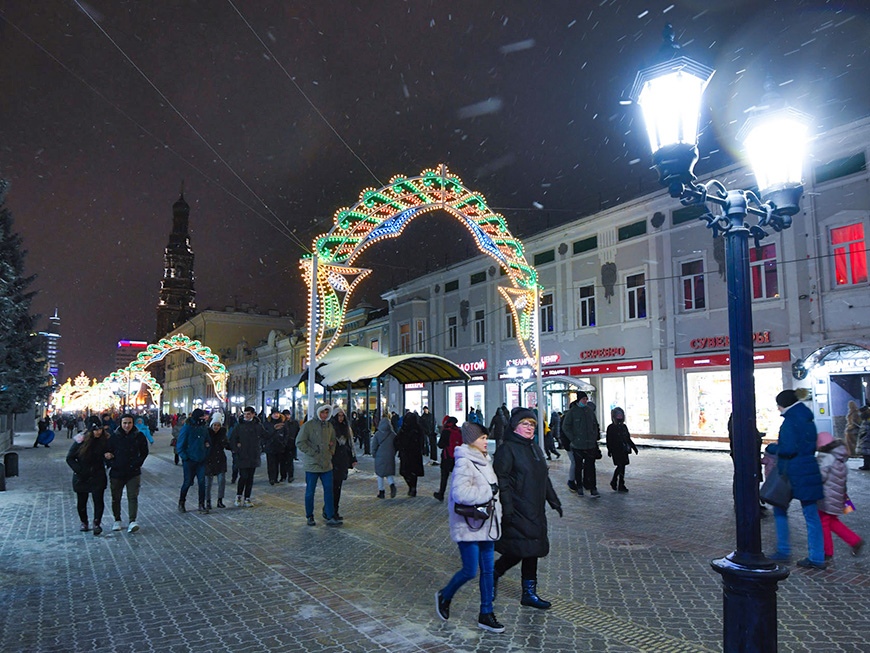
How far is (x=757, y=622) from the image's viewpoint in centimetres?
397

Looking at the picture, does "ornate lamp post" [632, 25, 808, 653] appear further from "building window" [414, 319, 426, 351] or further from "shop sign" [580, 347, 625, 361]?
"building window" [414, 319, 426, 351]

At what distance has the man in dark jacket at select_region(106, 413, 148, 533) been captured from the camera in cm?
976

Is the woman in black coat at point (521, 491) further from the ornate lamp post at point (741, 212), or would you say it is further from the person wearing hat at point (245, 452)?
the person wearing hat at point (245, 452)

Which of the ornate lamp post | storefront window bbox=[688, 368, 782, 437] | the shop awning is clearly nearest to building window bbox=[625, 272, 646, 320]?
storefront window bbox=[688, 368, 782, 437]

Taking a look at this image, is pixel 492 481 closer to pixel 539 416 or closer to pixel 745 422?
pixel 745 422

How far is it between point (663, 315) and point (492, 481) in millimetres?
24177

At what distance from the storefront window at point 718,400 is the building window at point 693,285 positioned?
8.94ft

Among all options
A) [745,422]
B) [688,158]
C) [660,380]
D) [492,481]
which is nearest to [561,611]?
[492,481]

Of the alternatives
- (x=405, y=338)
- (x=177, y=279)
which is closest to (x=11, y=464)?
(x=405, y=338)

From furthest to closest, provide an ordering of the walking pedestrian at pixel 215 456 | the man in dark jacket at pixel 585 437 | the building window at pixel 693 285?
the building window at pixel 693 285, the man in dark jacket at pixel 585 437, the walking pedestrian at pixel 215 456

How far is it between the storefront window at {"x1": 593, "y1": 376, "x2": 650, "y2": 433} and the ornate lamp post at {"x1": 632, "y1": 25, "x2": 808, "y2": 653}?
23805 mm

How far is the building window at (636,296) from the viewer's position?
29062 millimetres

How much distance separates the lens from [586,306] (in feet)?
105

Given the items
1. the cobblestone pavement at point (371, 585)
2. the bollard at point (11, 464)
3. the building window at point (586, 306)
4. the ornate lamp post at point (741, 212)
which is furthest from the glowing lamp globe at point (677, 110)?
the building window at point (586, 306)
